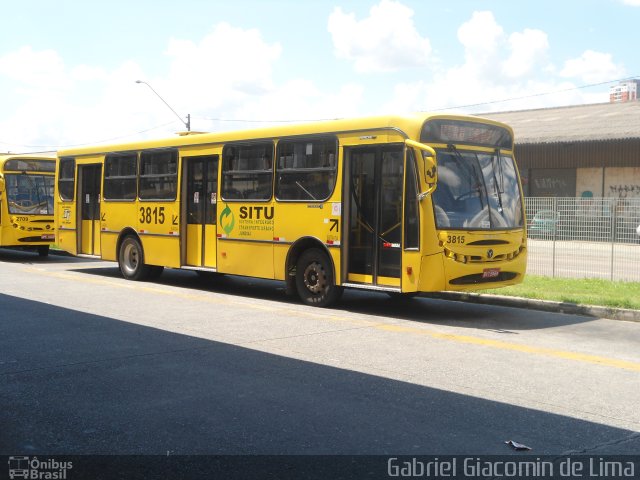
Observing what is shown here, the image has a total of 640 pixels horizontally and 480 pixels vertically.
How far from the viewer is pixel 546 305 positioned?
1300 cm

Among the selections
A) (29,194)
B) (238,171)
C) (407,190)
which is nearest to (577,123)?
(29,194)

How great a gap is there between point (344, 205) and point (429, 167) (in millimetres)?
1830

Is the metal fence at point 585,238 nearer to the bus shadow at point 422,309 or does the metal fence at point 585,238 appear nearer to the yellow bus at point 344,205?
the bus shadow at point 422,309

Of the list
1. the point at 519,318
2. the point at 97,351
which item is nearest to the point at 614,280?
the point at 519,318

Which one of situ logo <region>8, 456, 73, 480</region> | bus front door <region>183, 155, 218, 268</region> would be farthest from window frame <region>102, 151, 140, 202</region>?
situ logo <region>8, 456, 73, 480</region>

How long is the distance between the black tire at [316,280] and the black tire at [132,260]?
4.79 metres

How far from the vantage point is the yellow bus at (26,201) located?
22.7 m

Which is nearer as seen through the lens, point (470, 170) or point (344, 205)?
point (470, 170)

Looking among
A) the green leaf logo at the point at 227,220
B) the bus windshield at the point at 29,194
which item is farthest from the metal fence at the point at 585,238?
the bus windshield at the point at 29,194

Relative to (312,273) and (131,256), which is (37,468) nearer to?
(312,273)

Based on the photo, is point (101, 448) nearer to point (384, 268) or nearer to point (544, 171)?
point (384, 268)

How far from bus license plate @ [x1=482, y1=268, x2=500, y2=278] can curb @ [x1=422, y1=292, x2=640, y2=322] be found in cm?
149

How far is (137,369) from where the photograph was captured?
7.97 meters

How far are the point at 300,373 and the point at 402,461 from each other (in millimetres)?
2750
